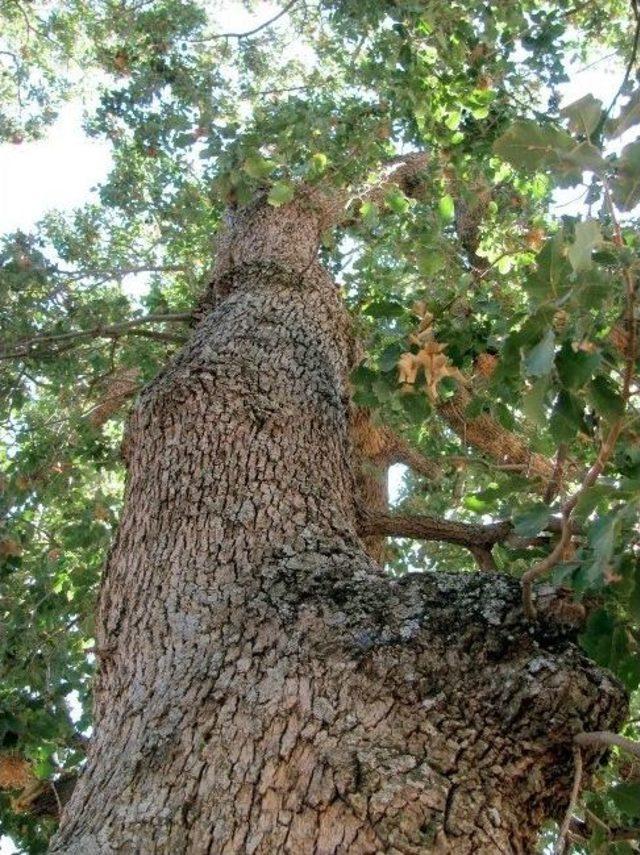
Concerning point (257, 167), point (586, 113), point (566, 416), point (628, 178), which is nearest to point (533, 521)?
point (566, 416)

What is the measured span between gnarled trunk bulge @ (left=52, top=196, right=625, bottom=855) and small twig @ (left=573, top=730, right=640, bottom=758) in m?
0.03

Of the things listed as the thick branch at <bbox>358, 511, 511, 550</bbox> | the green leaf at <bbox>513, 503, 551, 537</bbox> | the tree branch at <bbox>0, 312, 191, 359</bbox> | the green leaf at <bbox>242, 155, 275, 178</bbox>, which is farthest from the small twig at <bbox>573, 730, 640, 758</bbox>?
the tree branch at <bbox>0, 312, 191, 359</bbox>

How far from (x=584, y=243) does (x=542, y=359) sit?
0.19 m

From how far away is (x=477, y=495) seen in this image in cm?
211

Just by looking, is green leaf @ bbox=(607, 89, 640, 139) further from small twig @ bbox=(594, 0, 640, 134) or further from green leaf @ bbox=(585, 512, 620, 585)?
green leaf @ bbox=(585, 512, 620, 585)

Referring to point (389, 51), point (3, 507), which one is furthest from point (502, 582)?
point (389, 51)

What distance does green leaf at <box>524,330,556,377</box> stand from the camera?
4.43ft

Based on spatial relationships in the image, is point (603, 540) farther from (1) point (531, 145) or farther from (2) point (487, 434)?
(2) point (487, 434)

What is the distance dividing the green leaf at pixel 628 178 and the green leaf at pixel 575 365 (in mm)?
273

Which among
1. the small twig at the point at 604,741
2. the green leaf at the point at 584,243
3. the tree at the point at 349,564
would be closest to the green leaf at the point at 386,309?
the tree at the point at 349,564

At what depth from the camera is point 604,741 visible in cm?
141

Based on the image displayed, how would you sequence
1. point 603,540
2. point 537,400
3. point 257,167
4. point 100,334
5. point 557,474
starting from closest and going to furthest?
point 603,540, point 537,400, point 557,474, point 257,167, point 100,334

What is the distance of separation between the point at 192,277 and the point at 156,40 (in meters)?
1.57

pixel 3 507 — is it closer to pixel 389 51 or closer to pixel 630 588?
pixel 389 51
